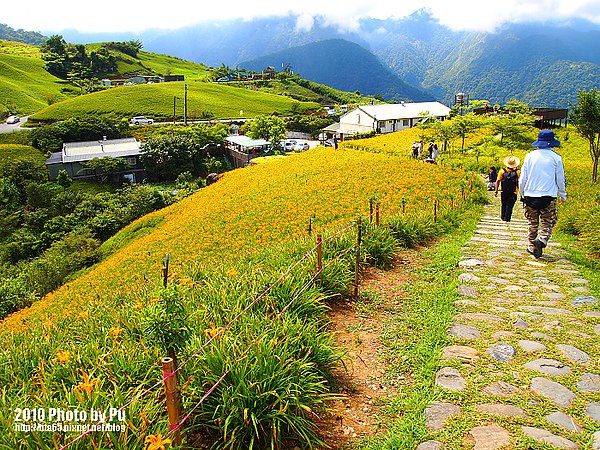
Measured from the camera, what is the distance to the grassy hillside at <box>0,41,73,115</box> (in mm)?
76125

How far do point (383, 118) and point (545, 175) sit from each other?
55.4m

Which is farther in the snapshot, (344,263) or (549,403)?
(344,263)

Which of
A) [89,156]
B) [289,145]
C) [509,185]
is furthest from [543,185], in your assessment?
[89,156]

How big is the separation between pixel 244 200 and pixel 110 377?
1631 cm

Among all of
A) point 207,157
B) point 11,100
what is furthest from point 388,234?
point 11,100

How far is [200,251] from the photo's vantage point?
1404 cm

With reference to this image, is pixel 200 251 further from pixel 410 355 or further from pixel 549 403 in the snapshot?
pixel 549 403

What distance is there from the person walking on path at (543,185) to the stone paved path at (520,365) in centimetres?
85

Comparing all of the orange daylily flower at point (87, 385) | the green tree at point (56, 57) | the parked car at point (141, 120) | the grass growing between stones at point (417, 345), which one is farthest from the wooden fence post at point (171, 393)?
the green tree at point (56, 57)

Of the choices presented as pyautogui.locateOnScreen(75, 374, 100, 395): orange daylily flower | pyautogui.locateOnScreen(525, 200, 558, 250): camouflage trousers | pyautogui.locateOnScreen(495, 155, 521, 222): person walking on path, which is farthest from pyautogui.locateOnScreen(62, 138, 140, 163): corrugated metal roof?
pyautogui.locateOnScreen(75, 374, 100, 395): orange daylily flower

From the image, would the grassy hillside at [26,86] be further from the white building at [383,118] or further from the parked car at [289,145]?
the white building at [383,118]

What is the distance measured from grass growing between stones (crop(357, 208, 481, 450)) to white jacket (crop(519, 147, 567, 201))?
1768mm

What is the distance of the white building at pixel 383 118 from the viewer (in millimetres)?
60566

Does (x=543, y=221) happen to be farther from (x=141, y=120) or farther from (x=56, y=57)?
(x=56, y=57)
